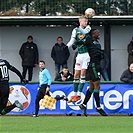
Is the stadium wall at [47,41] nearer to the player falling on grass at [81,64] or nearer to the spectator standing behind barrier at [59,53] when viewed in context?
the spectator standing behind barrier at [59,53]

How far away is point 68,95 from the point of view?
22031mm

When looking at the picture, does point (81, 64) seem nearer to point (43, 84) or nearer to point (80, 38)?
point (80, 38)

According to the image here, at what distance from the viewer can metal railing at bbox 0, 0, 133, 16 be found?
109ft

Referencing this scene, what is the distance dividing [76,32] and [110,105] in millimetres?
5648

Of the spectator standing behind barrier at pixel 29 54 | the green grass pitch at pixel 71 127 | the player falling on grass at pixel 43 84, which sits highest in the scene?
the spectator standing behind barrier at pixel 29 54

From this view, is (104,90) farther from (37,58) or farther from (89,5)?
(89,5)

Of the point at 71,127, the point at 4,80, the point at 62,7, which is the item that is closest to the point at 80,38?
the point at 4,80

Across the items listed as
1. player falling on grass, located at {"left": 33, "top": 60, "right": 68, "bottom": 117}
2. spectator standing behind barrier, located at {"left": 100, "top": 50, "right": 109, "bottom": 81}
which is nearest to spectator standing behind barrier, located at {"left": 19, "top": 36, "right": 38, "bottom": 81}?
spectator standing behind barrier, located at {"left": 100, "top": 50, "right": 109, "bottom": 81}

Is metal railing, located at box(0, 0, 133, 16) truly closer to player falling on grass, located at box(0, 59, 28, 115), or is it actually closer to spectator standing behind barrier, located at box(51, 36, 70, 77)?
spectator standing behind barrier, located at box(51, 36, 70, 77)

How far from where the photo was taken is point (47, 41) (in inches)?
1112

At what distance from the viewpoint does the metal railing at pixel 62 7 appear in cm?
3322

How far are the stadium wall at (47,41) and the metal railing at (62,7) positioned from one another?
3561 millimetres

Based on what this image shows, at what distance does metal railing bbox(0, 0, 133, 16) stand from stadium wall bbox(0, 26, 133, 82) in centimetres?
356

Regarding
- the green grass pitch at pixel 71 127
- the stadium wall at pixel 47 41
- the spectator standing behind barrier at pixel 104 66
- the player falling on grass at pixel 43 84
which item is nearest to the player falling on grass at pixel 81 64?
the green grass pitch at pixel 71 127
